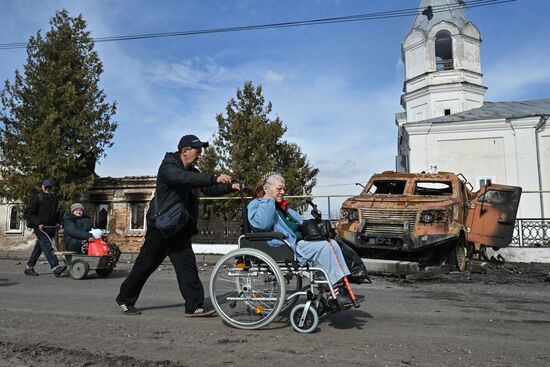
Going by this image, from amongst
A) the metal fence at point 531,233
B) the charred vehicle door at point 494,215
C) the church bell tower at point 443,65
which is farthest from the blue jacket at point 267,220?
the church bell tower at point 443,65

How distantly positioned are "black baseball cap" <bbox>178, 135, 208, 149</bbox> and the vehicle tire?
6.87 metres

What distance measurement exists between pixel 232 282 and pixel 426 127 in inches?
1007

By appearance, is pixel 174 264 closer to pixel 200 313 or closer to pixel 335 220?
pixel 200 313

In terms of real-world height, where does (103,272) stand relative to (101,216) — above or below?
below

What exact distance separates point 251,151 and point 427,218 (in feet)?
36.2

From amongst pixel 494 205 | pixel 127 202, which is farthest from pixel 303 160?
pixel 494 205

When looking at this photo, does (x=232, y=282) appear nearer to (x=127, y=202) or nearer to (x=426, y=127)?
(x=127, y=202)

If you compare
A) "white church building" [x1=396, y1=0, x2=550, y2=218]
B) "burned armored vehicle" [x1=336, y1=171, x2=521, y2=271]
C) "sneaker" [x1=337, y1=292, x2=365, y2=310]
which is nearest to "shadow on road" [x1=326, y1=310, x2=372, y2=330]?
"sneaker" [x1=337, y1=292, x2=365, y2=310]

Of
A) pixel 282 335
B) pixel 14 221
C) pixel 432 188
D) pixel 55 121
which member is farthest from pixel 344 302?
pixel 14 221

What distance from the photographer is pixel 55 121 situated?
1873 cm

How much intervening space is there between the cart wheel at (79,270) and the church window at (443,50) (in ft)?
94.8

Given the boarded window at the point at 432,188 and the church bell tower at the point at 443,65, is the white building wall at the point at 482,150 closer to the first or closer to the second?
the church bell tower at the point at 443,65

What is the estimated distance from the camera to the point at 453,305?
18.8 ft

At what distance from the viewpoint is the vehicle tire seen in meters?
9.79
